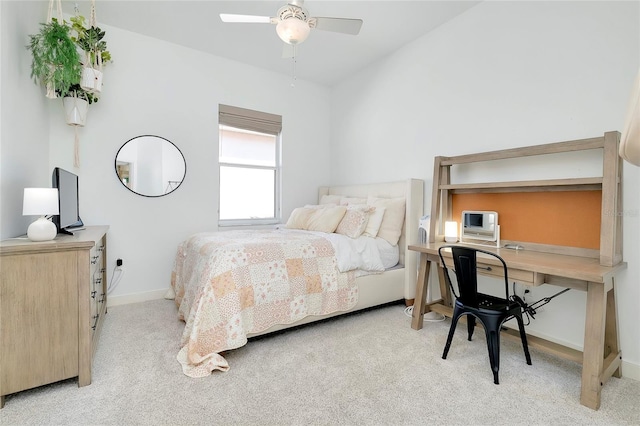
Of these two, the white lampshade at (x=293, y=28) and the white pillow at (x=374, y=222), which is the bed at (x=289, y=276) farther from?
the white lampshade at (x=293, y=28)

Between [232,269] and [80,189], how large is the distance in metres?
2.03

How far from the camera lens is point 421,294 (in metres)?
2.51

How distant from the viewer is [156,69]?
10.8 feet

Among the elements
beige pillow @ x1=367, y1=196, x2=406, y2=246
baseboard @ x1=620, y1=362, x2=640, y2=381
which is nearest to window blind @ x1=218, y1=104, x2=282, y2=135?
beige pillow @ x1=367, y1=196, x2=406, y2=246

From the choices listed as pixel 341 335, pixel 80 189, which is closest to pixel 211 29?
pixel 80 189

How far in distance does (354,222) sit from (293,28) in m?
1.75

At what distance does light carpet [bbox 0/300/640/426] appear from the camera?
4.89 feet

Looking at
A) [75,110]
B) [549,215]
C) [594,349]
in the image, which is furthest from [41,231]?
[549,215]

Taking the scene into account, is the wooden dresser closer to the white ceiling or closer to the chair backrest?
the chair backrest

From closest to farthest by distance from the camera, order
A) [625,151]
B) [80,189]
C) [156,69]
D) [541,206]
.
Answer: [625,151]
[541,206]
[80,189]
[156,69]

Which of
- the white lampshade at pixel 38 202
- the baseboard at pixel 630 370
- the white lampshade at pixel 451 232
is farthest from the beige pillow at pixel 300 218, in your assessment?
the baseboard at pixel 630 370

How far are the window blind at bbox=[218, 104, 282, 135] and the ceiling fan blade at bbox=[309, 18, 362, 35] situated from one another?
1.94 m

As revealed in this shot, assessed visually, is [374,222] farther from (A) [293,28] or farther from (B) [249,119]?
(B) [249,119]

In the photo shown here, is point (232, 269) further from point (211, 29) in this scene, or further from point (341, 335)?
point (211, 29)
